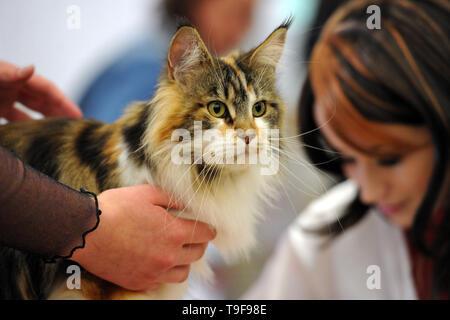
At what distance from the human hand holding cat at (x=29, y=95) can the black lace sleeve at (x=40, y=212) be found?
0.19 metres

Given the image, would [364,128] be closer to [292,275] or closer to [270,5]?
[270,5]

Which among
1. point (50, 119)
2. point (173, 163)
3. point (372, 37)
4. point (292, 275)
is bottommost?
point (292, 275)

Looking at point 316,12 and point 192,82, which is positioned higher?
point 316,12

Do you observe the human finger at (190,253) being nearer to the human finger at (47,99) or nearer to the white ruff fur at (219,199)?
the white ruff fur at (219,199)

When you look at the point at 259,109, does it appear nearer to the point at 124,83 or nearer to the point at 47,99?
the point at 124,83

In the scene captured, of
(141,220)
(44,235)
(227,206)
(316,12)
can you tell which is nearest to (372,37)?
(316,12)

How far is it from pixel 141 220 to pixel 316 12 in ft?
1.53

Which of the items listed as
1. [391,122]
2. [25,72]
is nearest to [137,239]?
[25,72]

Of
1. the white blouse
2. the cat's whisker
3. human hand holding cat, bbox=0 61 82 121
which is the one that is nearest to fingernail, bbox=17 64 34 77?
human hand holding cat, bbox=0 61 82 121

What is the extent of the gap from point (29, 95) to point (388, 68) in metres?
0.63

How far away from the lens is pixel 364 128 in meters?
0.68

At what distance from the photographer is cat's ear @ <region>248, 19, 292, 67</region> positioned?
0.50 meters

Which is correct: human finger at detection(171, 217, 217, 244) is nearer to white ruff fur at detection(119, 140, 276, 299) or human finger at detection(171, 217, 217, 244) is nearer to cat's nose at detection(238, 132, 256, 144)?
white ruff fur at detection(119, 140, 276, 299)

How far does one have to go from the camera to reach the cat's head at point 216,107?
1.60 ft
